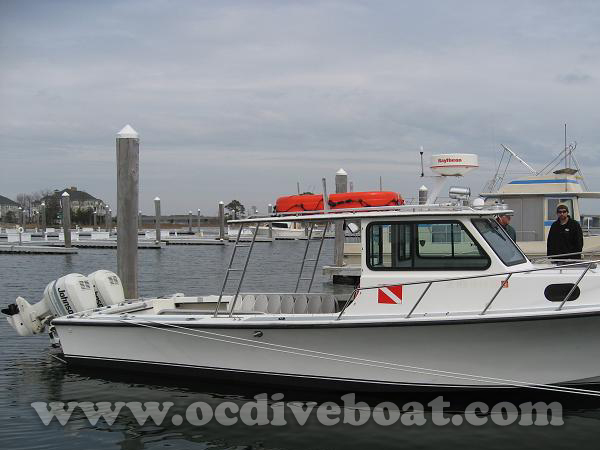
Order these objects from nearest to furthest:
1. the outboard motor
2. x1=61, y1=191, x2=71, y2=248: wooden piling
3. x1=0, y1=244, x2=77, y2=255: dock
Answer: the outboard motor < x1=61, y1=191, x2=71, y2=248: wooden piling < x1=0, y1=244, x2=77, y2=255: dock

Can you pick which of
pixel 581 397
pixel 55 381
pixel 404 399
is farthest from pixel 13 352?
pixel 581 397

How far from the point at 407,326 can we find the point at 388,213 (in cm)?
132

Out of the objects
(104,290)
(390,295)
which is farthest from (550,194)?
(104,290)

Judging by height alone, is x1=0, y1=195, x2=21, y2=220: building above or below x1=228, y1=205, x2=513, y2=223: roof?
above

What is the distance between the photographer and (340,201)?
8.35 m

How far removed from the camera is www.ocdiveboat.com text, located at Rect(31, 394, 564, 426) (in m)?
7.00

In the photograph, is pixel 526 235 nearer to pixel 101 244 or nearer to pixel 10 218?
pixel 101 244

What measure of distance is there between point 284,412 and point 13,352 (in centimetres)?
484

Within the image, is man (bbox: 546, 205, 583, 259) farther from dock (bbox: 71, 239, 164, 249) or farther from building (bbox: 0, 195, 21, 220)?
building (bbox: 0, 195, 21, 220)

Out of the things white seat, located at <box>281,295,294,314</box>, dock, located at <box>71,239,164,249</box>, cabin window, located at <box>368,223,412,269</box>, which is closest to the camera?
cabin window, located at <box>368,223,412,269</box>

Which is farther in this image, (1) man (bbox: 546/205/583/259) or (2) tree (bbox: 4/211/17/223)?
(2) tree (bbox: 4/211/17/223)

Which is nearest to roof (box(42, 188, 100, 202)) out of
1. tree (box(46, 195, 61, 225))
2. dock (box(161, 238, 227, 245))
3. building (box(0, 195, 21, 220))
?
building (box(0, 195, 21, 220))

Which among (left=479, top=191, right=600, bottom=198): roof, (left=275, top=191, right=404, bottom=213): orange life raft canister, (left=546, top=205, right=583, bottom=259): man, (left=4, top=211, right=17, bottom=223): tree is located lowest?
(left=546, top=205, right=583, bottom=259): man

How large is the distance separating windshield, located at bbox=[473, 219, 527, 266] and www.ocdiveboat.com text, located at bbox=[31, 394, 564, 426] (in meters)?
1.56
